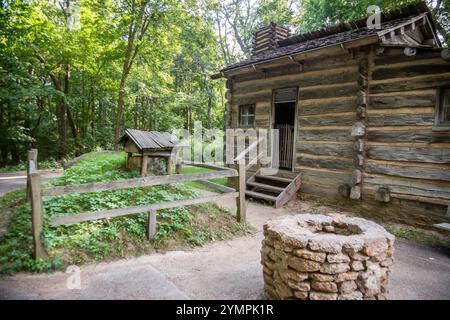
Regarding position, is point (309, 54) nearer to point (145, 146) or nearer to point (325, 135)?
point (325, 135)

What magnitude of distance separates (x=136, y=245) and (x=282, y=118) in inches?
348

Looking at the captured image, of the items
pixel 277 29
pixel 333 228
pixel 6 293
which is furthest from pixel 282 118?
pixel 6 293

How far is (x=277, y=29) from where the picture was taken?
1186 cm

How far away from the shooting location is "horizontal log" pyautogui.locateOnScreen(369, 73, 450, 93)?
18.8 feet

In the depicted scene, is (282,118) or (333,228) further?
(282,118)

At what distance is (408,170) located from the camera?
6.21 metres

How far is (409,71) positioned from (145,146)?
649cm

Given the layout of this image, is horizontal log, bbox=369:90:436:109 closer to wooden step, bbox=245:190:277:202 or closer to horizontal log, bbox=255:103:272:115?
horizontal log, bbox=255:103:272:115

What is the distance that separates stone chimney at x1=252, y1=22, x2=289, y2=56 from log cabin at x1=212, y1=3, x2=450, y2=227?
109 inches

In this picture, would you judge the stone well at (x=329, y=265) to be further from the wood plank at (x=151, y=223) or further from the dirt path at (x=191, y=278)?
the wood plank at (x=151, y=223)

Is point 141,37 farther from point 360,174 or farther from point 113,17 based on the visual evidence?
point 360,174

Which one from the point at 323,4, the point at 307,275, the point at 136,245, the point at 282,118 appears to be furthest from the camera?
the point at 323,4

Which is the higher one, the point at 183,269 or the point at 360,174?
the point at 360,174

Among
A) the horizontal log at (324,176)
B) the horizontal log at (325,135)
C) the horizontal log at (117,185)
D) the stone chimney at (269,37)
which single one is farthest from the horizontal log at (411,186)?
the stone chimney at (269,37)
